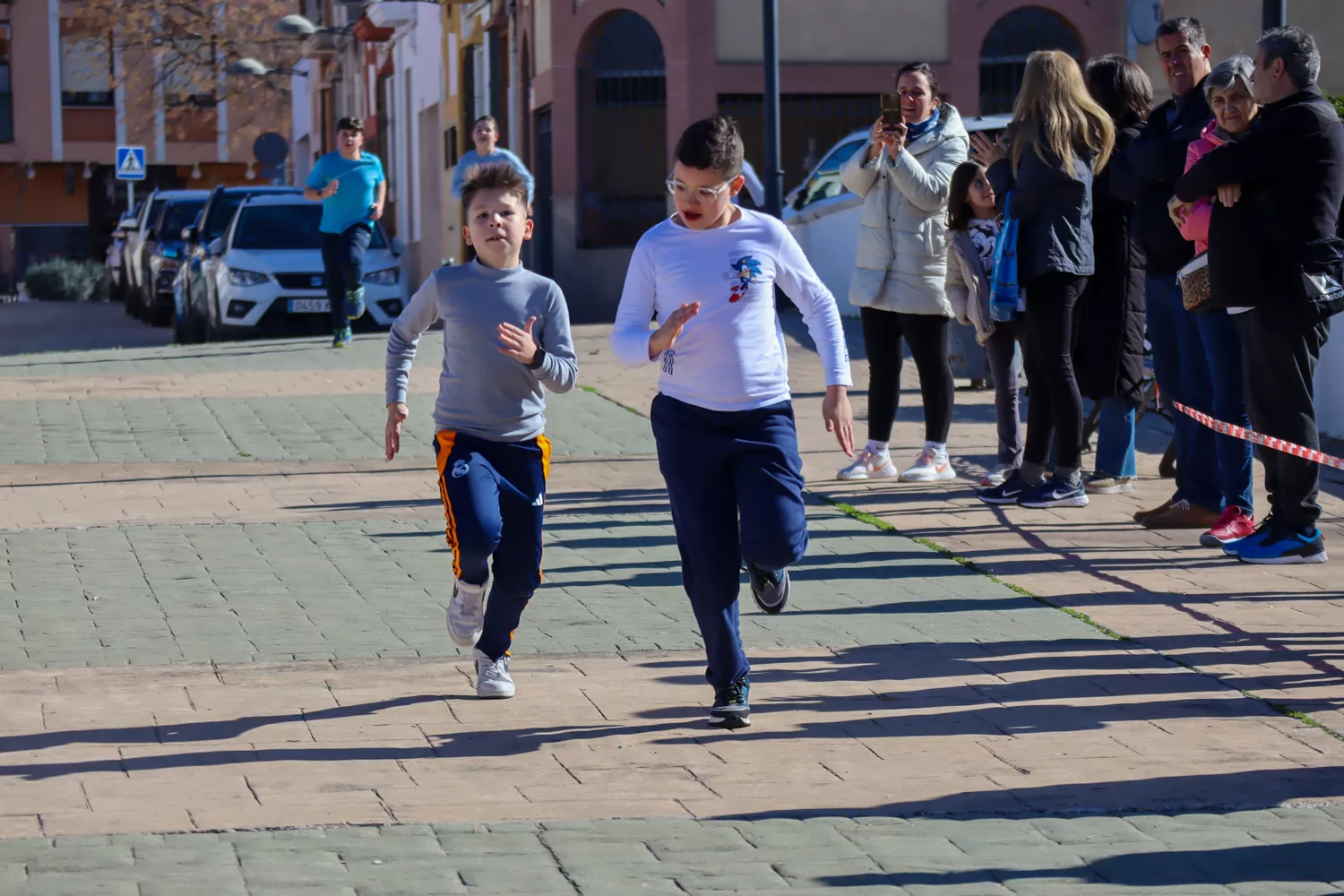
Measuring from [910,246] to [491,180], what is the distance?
440 centimetres

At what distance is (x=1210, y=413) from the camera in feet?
→ 30.7

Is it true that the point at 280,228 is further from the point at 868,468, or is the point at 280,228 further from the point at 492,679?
the point at 492,679

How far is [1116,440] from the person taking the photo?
1045 cm

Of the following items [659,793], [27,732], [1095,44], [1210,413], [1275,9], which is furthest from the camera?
[1095,44]

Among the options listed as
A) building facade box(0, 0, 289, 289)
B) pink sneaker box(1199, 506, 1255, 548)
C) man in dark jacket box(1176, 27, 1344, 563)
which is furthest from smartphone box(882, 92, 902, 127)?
building facade box(0, 0, 289, 289)

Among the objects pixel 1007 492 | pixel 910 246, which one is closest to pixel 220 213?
pixel 910 246

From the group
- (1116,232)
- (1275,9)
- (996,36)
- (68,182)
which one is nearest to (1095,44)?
(996,36)

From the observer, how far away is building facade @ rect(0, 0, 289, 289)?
186 feet

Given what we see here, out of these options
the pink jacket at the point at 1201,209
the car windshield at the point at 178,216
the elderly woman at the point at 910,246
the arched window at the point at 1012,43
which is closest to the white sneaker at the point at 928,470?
the elderly woman at the point at 910,246

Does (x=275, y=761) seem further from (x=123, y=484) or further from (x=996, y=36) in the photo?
(x=996, y=36)

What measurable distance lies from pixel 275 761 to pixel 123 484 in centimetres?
584

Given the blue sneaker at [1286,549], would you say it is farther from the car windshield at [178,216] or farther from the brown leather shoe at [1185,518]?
the car windshield at [178,216]

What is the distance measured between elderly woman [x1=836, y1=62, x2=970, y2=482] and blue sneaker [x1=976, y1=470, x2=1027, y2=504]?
609 mm

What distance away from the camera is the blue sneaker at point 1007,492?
10.2 meters
